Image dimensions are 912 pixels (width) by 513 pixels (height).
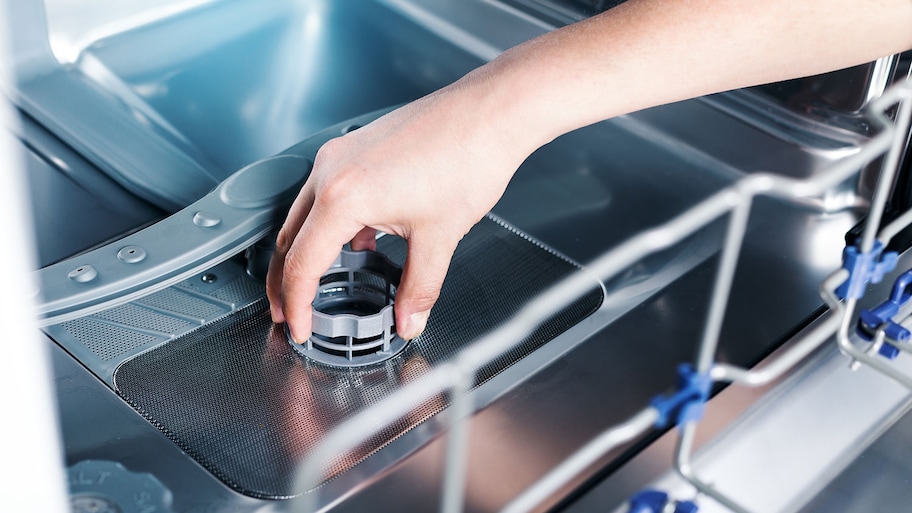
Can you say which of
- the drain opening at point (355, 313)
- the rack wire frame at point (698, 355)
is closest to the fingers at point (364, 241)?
the drain opening at point (355, 313)

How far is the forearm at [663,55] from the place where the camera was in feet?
1.84

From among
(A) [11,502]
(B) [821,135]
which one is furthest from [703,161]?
(A) [11,502]

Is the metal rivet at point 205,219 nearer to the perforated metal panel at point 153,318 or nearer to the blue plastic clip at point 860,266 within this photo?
the perforated metal panel at point 153,318

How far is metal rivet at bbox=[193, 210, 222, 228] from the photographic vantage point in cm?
68

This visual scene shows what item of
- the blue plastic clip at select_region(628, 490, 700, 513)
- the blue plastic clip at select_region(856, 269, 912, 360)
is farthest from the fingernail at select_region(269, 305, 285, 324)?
the blue plastic clip at select_region(856, 269, 912, 360)

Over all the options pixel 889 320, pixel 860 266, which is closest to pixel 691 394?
pixel 860 266

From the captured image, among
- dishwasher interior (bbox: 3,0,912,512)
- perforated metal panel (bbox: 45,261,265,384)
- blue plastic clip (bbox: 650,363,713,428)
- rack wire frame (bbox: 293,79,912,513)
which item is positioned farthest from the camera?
perforated metal panel (bbox: 45,261,265,384)

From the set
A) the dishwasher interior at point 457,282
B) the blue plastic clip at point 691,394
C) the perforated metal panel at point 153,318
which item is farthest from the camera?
the perforated metal panel at point 153,318

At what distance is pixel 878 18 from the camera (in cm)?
55

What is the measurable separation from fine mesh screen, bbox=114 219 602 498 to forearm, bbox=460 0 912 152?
17 cm

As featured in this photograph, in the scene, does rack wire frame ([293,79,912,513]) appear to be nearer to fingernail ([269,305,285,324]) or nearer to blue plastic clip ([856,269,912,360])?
blue plastic clip ([856,269,912,360])

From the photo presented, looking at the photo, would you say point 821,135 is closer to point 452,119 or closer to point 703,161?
point 703,161

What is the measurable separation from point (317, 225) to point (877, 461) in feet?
1.18

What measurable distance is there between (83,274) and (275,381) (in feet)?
0.47
